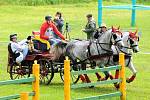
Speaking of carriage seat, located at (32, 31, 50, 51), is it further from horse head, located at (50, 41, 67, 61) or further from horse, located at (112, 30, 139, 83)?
horse, located at (112, 30, 139, 83)

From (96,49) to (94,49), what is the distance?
6 centimetres

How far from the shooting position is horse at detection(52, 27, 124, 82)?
1788 cm

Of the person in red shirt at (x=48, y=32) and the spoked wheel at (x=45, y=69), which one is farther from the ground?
the person in red shirt at (x=48, y=32)

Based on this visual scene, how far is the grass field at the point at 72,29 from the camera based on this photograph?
697 inches

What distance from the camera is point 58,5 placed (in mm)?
56094

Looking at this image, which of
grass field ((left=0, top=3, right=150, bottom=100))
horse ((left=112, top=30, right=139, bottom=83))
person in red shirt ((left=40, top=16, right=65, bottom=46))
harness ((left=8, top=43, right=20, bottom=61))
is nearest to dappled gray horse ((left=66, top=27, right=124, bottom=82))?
horse ((left=112, top=30, right=139, bottom=83))

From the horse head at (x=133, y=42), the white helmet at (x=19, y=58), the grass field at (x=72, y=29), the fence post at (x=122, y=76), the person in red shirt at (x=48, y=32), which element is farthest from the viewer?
the person in red shirt at (x=48, y=32)

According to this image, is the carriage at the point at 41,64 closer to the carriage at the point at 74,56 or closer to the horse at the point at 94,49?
the carriage at the point at 74,56

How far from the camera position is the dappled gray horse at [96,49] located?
17875 millimetres

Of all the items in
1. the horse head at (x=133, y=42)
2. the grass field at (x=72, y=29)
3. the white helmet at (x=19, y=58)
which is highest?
the horse head at (x=133, y=42)

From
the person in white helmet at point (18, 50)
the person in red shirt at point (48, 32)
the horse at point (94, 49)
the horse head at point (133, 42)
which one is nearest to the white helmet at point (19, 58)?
the person in white helmet at point (18, 50)

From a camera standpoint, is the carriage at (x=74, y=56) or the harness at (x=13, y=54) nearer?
the carriage at (x=74, y=56)

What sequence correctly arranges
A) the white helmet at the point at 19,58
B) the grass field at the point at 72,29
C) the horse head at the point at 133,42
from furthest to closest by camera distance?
the white helmet at the point at 19,58 → the horse head at the point at 133,42 → the grass field at the point at 72,29

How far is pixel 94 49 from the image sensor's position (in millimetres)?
18203
